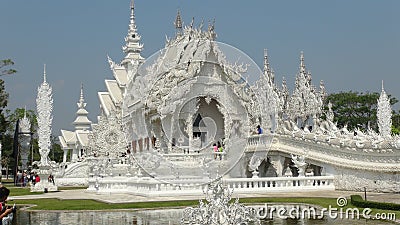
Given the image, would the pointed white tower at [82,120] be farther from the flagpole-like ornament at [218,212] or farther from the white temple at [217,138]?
the flagpole-like ornament at [218,212]

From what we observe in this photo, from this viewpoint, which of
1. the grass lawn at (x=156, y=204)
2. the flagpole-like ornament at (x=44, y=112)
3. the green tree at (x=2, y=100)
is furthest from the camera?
the green tree at (x=2, y=100)

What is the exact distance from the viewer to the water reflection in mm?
14672

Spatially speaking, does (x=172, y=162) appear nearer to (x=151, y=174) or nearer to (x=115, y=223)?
(x=151, y=174)

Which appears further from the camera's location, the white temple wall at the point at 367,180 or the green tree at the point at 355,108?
the green tree at the point at 355,108

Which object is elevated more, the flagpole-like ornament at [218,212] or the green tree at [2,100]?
the green tree at [2,100]

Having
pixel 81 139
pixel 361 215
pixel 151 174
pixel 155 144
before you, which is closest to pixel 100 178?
pixel 155 144

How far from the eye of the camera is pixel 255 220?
45.3 feet

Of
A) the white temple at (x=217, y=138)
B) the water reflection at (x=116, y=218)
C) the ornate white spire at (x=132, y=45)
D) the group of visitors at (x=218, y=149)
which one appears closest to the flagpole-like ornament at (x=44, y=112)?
the white temple at (x=217, y=138)

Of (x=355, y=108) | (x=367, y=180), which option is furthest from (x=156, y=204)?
(x=355, y=108)

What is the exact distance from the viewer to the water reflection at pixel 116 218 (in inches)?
578

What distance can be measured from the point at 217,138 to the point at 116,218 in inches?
660

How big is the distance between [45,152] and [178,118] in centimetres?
751

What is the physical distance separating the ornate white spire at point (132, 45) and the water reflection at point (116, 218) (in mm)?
34236

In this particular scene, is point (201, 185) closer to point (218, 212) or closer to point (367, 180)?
point (367, 180)
